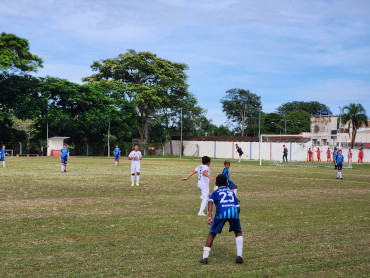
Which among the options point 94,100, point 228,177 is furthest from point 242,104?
point 228,177

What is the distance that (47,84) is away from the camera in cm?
6794

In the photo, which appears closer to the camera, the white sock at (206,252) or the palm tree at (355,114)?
the white sock at (206,252)

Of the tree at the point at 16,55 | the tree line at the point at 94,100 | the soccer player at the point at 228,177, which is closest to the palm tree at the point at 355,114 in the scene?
the tree line at the point at 94,100

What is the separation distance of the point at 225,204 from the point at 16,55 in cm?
6106

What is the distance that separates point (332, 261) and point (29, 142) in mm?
66318

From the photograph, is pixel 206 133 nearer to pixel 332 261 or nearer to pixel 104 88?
pixel 104 88

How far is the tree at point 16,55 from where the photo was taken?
6000 cm

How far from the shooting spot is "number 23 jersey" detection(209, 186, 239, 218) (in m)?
7.85

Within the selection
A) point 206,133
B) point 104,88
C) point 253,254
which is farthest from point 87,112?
point 253,254

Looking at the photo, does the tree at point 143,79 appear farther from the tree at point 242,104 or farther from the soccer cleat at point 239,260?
the soccer cleat at point 239,260

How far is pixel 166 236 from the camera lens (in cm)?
994

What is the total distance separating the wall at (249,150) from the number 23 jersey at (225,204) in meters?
54.2

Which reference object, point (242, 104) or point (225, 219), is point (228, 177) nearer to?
point (225, 219)

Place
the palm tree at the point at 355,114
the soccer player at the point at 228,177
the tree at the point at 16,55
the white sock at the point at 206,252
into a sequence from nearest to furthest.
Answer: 1. the white sock at the point at 206,252
2. the soccer player at the point at 228,177
3. the tree at the point at 16,55
4. the palm tree at the point at 355,114
